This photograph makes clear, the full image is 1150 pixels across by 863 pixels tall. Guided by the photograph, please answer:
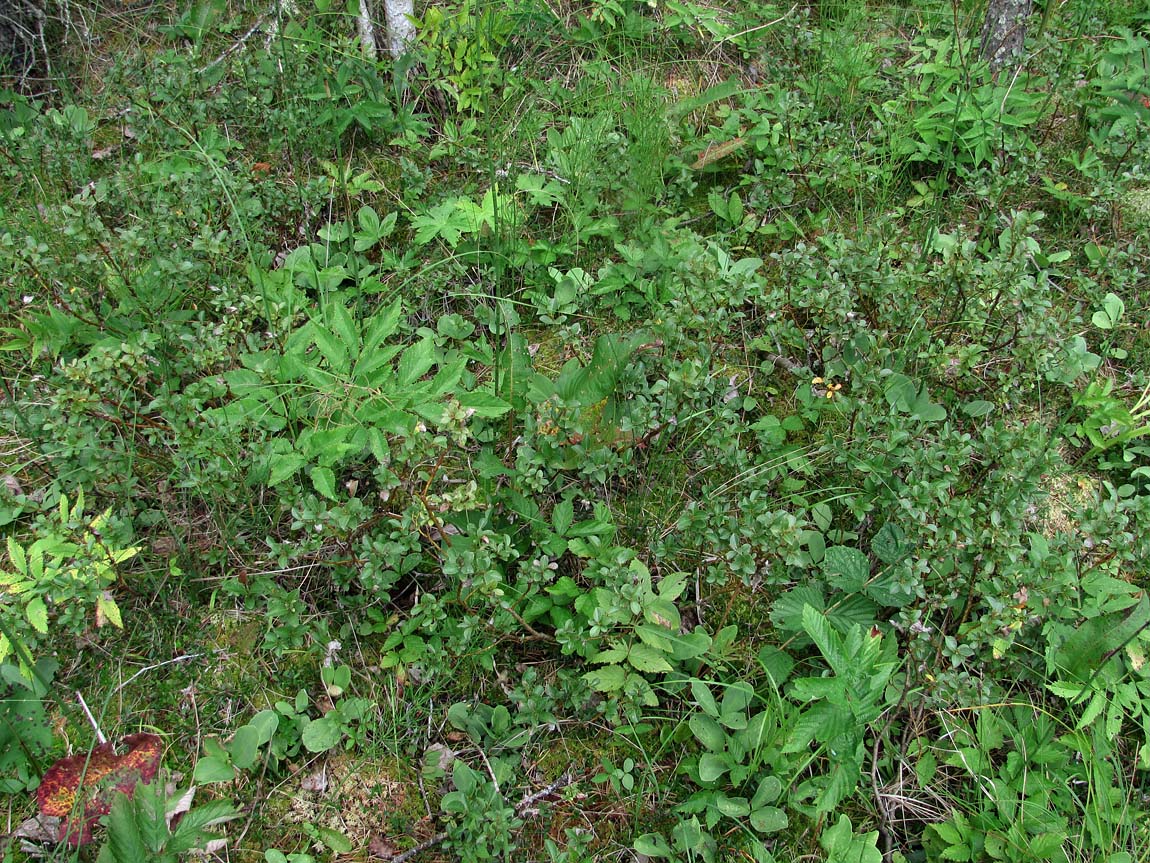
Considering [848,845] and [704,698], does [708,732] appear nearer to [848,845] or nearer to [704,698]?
[704,698]

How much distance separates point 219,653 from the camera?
241cm

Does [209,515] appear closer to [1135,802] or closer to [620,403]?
[620,403]

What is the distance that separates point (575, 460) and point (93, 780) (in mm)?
1545

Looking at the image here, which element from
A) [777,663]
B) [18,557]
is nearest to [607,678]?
[777,663]

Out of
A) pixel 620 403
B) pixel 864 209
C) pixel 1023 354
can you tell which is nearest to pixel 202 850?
pixel 620 403

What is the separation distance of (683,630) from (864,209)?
2.00 meters

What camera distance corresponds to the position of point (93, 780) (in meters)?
2.13

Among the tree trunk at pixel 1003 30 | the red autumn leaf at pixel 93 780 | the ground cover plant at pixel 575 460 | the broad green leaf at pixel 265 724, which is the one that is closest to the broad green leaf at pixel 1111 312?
the ground cover plant at pixel 575 460

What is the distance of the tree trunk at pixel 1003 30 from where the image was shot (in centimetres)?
366

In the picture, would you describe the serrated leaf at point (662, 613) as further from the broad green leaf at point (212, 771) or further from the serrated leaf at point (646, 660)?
the broad green leaf at point (212, 771)

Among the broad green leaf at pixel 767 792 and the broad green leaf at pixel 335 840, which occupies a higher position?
the broad green leaf at pixel 335 840

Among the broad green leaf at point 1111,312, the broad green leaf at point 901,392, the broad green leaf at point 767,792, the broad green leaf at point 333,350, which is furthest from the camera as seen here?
the broad green leaf at point 1111,312

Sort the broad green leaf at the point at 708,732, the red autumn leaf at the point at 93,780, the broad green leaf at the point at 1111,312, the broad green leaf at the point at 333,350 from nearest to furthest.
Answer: the red autumn leaf at the point at 93,780, the broad green leaf at the point at 708,732, the broad green leaf at the point at 333,350, the broad green leaf at the point at 1111,312

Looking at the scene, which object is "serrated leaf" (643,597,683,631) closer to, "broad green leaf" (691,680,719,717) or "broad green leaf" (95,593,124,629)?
"broad green leaf" (691,680,719,717)
